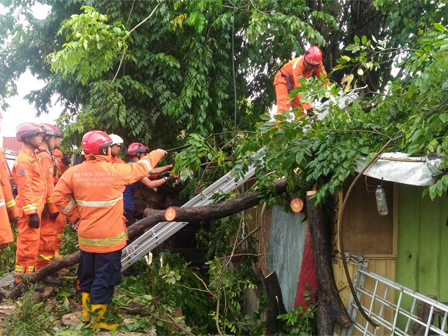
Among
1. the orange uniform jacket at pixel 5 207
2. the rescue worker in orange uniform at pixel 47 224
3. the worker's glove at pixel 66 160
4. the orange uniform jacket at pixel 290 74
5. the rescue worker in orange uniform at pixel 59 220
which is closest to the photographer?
the orange uniform jacket at pixel 5 207

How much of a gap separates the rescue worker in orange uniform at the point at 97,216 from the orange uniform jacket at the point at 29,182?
0.82 m

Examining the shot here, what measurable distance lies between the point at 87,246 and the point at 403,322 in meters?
3.34

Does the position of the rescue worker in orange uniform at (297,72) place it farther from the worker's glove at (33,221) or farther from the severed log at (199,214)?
the worker's glove at (33,221)

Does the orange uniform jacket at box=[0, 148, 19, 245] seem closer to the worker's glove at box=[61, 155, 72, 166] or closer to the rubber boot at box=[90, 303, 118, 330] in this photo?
the rubber boot at box=[90, 303, 118, 330]

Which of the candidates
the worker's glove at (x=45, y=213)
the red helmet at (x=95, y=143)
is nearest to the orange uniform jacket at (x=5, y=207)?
the red helmet at (x=95, y=143)

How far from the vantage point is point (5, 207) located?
4551 millimetres

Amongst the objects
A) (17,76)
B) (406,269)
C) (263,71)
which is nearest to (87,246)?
(406,269)

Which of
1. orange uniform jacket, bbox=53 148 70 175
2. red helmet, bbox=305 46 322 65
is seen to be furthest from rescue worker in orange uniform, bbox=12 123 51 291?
red helmet, bbox=305 46 322 65

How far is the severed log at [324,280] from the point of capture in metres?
4.66

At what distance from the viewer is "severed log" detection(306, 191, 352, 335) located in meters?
4.66

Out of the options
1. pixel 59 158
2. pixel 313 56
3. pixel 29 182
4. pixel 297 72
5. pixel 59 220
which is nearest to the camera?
pixel 29 182

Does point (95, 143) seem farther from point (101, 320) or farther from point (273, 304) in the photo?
point (273, 304)

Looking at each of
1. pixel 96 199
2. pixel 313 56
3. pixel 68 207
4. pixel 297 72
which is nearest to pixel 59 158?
pixel 68 207

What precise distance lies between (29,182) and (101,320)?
1878 millimetres
